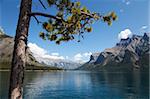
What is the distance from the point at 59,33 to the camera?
1205 cm

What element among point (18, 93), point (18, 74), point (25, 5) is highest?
point (25, 5)

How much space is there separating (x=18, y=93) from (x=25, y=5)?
10.6 ft

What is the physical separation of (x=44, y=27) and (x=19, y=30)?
3.04 m

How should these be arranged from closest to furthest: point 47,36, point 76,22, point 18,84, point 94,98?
point 18,84, point 76,22, point 47,36, point 94,98

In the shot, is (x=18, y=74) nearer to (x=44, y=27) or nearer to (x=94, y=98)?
(x=44, y=27)

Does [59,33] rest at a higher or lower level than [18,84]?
higher

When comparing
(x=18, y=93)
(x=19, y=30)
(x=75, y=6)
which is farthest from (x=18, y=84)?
(x=75, y=6)

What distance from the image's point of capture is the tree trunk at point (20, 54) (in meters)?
8.55

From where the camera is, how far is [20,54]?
8781mm

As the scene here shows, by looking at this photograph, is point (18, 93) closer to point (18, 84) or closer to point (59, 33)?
point (18, 84)

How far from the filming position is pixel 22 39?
8.91m

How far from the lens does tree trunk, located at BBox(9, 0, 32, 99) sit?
28.1 feet

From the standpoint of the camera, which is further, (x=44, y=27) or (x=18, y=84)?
(x=44, y=27)

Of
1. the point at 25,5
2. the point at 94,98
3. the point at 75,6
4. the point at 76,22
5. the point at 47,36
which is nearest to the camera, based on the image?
the point at 25,5
